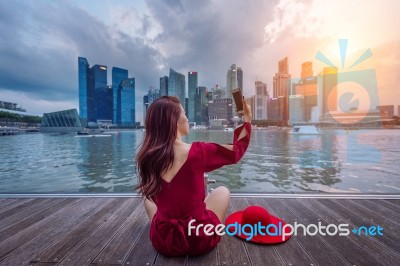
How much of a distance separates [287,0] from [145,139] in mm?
10248

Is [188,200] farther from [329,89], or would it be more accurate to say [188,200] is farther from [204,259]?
[329,89]

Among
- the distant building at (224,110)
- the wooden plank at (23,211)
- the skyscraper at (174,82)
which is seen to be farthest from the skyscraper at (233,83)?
the skyscraper at (174,82)

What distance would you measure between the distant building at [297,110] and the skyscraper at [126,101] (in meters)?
49.1

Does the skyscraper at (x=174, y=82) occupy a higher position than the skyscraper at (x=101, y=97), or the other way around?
the skyscraper at (x=101, y=97)

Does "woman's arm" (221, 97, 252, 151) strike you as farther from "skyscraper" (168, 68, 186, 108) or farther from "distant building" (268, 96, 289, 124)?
"distant building" (268, 96, 289, 124)

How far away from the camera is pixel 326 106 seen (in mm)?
49750

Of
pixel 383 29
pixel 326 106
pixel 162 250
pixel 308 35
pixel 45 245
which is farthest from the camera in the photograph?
pixel 326 106

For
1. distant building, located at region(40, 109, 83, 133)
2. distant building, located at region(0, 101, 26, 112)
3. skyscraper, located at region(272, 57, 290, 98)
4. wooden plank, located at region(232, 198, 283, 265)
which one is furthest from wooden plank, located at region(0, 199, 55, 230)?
distant building, located at region(0, 101, 26, 112)

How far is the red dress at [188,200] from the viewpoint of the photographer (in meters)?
1.12

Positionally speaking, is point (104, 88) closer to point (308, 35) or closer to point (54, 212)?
point (308, 35)

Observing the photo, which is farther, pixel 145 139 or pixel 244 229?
pixel 244 229

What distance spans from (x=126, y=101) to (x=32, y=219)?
65.7 meters

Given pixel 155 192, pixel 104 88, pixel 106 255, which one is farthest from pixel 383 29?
pixel 104 88

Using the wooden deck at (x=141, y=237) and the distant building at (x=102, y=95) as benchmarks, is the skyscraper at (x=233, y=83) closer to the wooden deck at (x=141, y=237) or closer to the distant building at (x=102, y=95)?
the wooden deck at (x=141, y=237)
